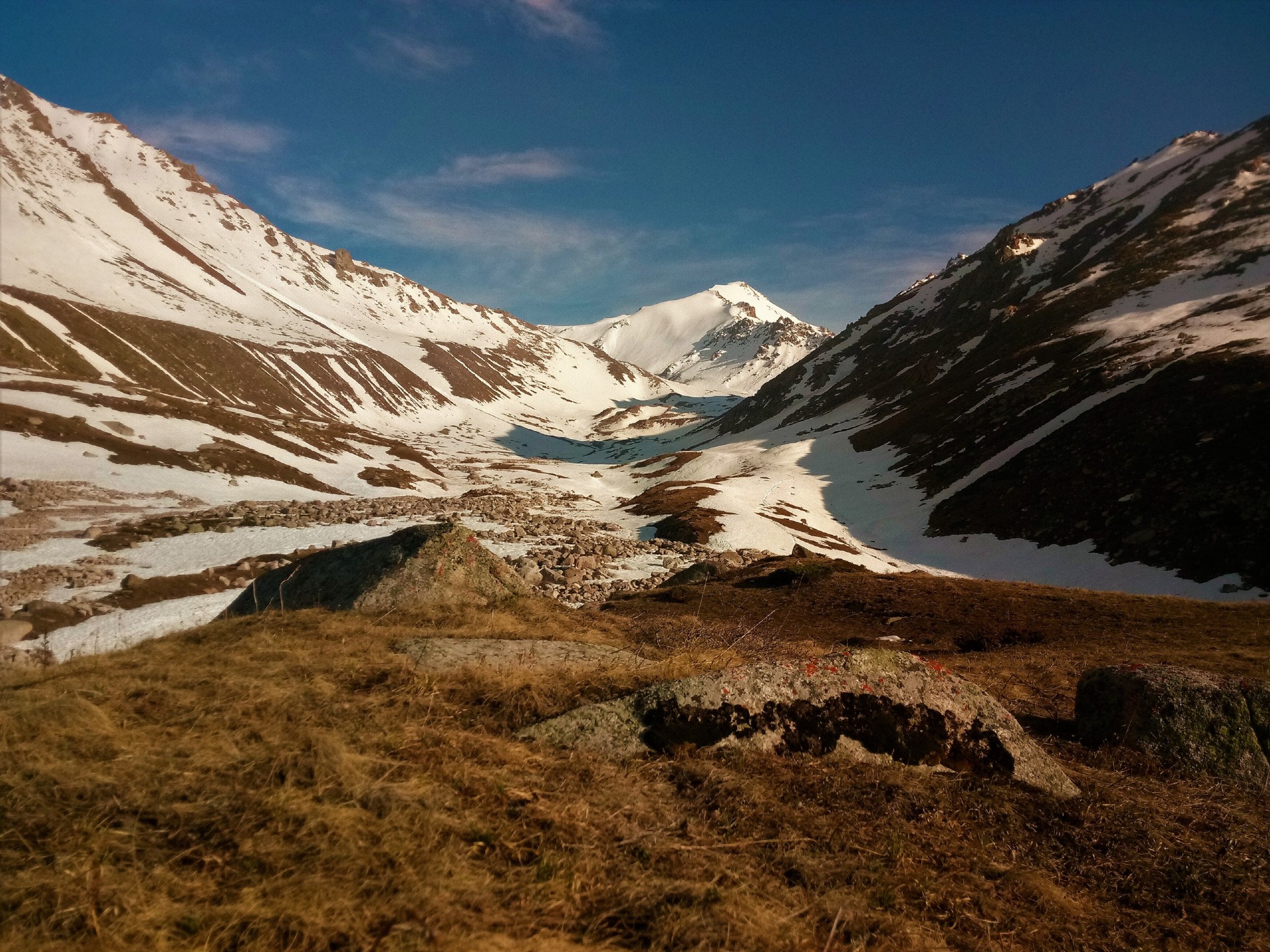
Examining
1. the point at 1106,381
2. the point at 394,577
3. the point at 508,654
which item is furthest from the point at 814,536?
the point at 508,654

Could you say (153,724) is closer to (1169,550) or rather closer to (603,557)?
(603,557)

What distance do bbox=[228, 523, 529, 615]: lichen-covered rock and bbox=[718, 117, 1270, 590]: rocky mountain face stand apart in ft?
116

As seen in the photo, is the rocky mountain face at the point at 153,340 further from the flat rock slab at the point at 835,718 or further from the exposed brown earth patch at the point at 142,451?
the flat rock slab at the point at 835,718

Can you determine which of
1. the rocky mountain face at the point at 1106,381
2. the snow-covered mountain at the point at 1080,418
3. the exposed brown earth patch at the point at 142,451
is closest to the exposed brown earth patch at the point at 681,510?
the snow-covered mountain at the point at 1080,418

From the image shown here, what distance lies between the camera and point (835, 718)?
6.54 m

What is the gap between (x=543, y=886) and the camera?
3.72 meters

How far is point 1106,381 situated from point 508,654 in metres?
60.8

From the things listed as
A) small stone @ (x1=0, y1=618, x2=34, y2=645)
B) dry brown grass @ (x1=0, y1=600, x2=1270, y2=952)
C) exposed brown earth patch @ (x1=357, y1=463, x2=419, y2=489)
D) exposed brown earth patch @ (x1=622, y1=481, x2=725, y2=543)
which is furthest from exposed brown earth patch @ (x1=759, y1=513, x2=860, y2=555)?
small stone @ (x1=0, y1=618, x2=34, y2=645)

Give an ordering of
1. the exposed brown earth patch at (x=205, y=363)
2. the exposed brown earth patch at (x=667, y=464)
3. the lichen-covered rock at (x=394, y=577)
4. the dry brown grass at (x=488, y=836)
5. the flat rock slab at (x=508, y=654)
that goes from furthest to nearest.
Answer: the exposed brown earth patch at (x=667, y=464) < the exposed brown earth patch at (x=205, y=363) < the lichen-covered rock at (x=394, y=577) < the flat rock slab at (x=508, y=654) < the dry brown grass at (x=488, y=836)

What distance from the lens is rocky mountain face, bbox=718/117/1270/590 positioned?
3444cm

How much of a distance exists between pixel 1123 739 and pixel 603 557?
27778 millimetres

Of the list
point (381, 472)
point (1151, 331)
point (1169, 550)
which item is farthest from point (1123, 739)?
point (1151, 331)

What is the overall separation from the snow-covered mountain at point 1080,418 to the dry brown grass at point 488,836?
32.9 metres

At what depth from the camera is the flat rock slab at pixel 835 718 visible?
19.5ft
